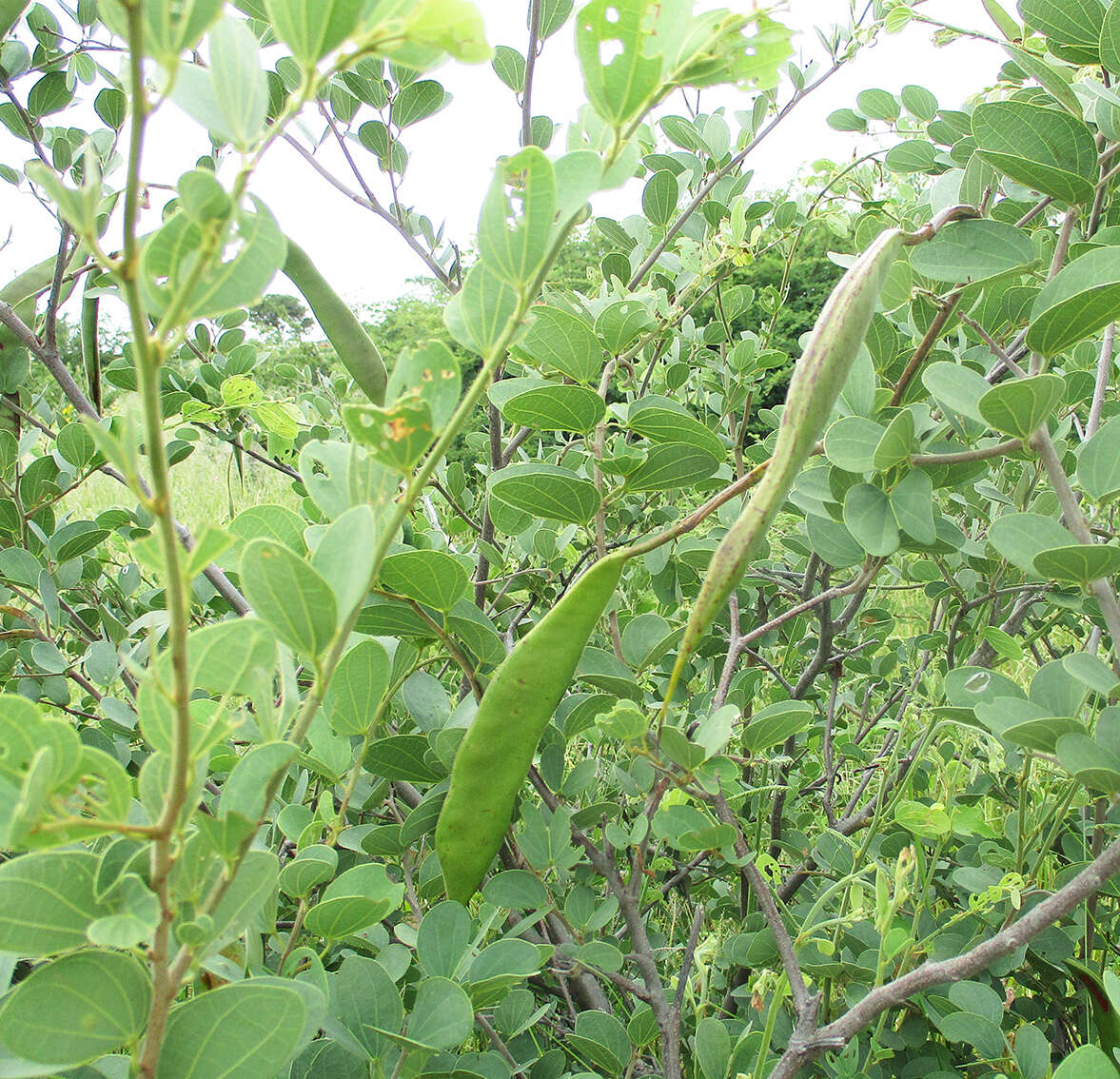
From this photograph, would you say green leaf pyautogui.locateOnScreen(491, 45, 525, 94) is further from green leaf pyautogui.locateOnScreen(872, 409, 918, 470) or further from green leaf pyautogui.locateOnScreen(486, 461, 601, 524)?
green leaf pyautogui.locateOnScreen(872, 409, 918, 470)

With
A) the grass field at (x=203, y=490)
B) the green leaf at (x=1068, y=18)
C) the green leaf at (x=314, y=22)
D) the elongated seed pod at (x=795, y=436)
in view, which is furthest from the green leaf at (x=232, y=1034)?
the grass field at (x=203, y=490)

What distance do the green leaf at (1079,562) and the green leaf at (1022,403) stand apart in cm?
8

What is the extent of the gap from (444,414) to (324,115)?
105 centimetres

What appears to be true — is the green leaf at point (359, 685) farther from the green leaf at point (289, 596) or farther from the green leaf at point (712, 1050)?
the green leaf at point (712, 1050)

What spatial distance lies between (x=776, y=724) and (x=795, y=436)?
1.44 ft

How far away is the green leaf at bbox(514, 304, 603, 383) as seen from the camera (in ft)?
2.66

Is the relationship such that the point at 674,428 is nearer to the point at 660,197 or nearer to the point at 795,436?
the point at 795,436

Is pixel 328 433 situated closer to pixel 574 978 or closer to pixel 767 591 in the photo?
pixel 767 591

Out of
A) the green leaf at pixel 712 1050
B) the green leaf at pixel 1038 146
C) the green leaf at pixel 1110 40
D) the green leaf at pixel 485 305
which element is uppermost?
the green leaf at pixel 1110 40

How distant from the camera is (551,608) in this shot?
0.83 metres

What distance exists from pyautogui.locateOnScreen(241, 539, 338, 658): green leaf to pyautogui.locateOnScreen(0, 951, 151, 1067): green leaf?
0.52 feet

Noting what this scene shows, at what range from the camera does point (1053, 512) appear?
2.98 feet

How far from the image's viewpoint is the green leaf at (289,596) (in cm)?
36

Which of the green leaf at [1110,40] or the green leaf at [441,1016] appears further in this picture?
the green leaf at [1110,40]
